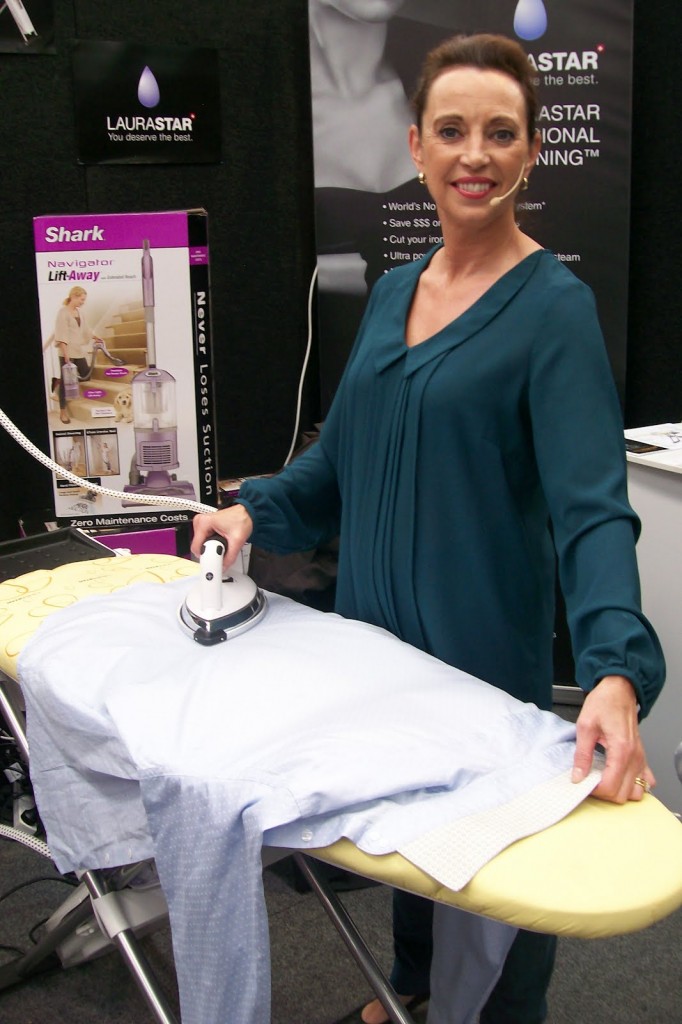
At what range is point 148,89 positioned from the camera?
2.61 m

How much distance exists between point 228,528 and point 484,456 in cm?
35

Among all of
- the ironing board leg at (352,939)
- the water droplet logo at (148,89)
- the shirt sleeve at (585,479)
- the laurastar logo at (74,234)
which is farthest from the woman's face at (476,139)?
the water droplet logo at (148,89)

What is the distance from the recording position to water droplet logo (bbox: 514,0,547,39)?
93.9 inches

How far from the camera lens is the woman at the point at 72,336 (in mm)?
2270

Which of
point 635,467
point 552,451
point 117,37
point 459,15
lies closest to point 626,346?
point 635,467

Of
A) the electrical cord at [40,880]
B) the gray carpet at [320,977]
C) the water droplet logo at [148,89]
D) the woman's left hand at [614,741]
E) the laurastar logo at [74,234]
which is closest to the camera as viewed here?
the woman's left hand at [614,741]

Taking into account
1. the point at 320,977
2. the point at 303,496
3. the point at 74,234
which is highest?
the point at 74,234

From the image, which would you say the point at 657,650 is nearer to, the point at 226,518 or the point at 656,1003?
the point at 226,518

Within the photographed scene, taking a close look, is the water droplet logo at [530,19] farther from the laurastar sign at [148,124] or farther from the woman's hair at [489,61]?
the woman's hair at [489,61]

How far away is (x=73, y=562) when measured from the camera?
1592 millimetres

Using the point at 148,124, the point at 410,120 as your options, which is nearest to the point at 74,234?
the point at 148,124

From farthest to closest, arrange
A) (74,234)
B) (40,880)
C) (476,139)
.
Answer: (74,234) → (40,880) → (476,139)

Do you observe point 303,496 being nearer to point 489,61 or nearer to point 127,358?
point 489,61

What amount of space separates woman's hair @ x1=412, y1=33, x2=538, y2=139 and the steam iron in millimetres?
571
